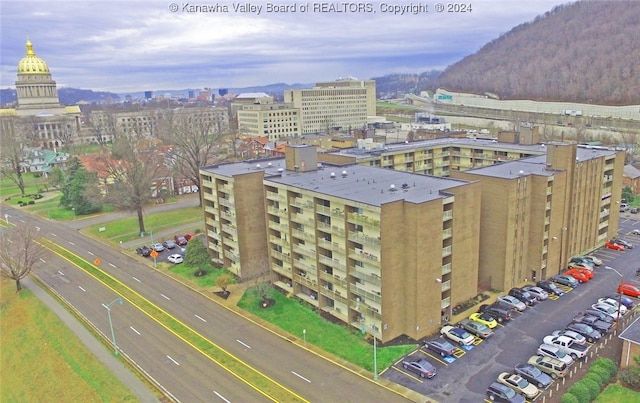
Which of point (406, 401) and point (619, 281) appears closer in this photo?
point (406, 401)

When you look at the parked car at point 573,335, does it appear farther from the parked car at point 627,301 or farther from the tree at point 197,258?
the tree at point 197,258

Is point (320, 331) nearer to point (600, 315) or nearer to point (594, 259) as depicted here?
point (600, 315)

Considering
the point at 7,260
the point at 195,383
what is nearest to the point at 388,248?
the point at 195,383

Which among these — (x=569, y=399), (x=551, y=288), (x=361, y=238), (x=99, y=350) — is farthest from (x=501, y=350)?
(x=99, y=350)

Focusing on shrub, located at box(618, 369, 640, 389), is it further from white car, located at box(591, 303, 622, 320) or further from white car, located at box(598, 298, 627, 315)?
white car, located at box(598, 298, 627, 315)

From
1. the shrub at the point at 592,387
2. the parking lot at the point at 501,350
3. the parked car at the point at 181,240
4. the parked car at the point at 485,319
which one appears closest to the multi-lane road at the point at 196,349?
the parking lot at the point at 501,350

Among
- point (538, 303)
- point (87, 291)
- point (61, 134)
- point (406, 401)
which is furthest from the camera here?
point (61, 134)

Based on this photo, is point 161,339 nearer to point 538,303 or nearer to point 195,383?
point 195,383
